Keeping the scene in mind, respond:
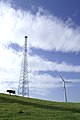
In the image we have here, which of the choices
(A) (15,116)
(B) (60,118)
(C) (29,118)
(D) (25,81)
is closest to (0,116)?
(A) (15,116)

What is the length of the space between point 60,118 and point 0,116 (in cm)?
975

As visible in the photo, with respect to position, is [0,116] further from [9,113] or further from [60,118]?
[60,118]

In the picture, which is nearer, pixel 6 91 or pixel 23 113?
pixel 23 113

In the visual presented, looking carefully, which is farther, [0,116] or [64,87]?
[64,87]

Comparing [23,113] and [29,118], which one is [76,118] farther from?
[23,113]

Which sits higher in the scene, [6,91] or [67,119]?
[6,91]

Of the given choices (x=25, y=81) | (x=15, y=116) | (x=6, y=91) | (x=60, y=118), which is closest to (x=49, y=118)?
(x=60, y=118)

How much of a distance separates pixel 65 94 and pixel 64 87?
251 centimetres

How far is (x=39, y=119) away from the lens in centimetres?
4262

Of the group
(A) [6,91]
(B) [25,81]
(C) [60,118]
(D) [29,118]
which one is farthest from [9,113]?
(A) [6,91]

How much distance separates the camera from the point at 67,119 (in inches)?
1679

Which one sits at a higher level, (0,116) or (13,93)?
(13,93)

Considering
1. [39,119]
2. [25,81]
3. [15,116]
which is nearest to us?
[39,119]

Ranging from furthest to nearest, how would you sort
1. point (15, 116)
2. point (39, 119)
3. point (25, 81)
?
point (25, 81), point (15, 116), point (39, 119)
